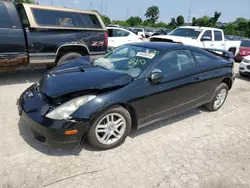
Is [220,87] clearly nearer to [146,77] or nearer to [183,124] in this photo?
[183,124]

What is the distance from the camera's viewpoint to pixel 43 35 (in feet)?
17.4

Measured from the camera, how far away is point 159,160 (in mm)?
2875

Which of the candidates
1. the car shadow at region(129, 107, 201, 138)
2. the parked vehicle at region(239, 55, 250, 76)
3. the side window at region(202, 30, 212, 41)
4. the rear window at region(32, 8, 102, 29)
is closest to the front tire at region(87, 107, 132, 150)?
the car shadow at region(129, 107, 201, 138)

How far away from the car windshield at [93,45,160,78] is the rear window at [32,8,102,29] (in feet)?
7.71

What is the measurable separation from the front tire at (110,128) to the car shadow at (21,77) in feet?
12.2

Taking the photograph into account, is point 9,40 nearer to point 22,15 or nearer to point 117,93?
point 22,15

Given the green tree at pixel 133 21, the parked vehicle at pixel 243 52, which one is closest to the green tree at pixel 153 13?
the green tree at pixel 133 21

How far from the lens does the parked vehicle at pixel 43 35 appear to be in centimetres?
500

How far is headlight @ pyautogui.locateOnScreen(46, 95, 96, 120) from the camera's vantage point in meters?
2.56

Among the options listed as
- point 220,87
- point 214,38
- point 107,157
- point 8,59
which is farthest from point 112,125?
point 214,38

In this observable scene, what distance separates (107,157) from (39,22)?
4045 millimetres

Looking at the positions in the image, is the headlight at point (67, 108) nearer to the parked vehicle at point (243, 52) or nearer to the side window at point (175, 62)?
the side window at point (175, 62)

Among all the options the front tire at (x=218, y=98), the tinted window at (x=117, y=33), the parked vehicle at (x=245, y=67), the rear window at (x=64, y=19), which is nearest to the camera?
the front tire at (x=218, y=98)

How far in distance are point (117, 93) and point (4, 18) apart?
151 inches
